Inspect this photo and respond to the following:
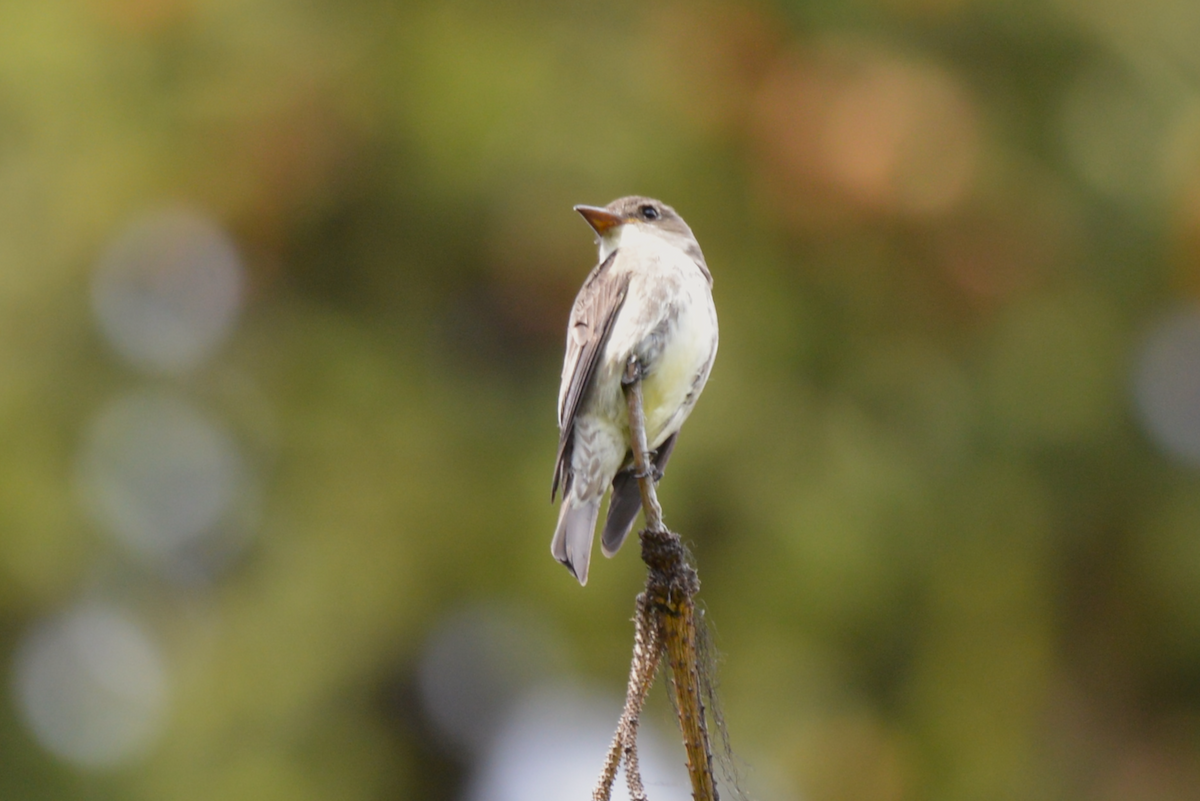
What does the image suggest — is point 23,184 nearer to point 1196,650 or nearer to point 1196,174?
point 1196,174

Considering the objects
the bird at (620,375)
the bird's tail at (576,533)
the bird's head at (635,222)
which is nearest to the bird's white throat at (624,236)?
the bird's head at (635,222)

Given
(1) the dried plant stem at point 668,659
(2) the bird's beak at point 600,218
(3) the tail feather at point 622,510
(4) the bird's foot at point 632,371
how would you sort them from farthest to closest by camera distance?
(2) the bird's beak at point 600,218
(3) the tail feather at point 622,510
(4) the bird's foot at point 632,371
(1) the dried plant stem at point 668,659

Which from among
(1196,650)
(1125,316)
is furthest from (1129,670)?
(1125,316)

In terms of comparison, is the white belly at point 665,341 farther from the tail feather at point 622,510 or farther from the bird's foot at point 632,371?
the tail feather at point 622,510

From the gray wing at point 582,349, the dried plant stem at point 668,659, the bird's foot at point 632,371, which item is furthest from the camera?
the gray wing at point 582,349

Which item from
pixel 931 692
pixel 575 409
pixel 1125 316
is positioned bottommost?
pixel 931 692

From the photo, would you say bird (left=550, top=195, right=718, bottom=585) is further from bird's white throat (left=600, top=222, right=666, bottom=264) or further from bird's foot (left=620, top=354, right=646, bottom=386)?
bird's white throat (left=600, top=222, right=666, bottom=264)

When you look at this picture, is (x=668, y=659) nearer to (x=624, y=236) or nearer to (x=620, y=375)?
(x=620, y=375)
